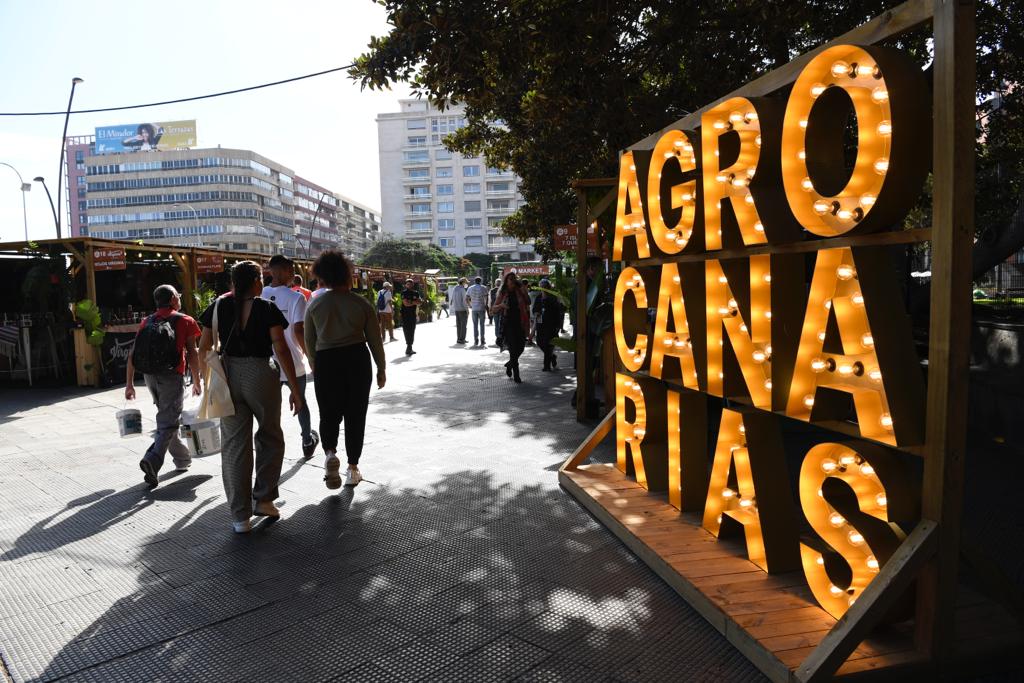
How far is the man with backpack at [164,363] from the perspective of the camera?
5.82m

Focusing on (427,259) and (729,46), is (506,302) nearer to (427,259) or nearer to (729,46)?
(729,46)

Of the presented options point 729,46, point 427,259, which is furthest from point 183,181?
point 729,46

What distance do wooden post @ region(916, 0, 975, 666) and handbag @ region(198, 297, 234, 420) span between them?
3913 mm

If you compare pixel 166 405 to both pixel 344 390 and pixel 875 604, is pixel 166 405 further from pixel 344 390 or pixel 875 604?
pixel 875 604

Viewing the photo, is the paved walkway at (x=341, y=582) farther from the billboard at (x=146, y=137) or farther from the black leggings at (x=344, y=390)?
the billboard at (x=146, y=137)

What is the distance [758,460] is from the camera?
3645 mm

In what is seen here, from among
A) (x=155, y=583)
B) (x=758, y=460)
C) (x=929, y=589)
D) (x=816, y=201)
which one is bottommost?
(x=155, y=583)

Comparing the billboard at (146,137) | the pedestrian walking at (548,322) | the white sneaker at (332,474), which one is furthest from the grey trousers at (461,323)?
Answer: the billboard at (146,137)

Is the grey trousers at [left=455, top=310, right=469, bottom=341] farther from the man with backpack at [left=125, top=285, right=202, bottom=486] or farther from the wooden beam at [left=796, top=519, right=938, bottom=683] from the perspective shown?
the wooden beam at [left=796, top=519, right=938, bottom=683]

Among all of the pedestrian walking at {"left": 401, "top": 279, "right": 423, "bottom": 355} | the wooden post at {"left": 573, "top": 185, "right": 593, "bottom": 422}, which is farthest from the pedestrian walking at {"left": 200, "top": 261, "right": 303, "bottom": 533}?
the pedestrian walking at {"left": 401, "top": 279, "right": 423, "bottom": 355}

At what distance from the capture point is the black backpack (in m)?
5.82

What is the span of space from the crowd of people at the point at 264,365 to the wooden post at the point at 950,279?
12.3 feet

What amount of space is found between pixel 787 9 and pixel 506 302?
19.3 feet

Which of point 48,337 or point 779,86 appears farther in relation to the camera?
point 48,337
